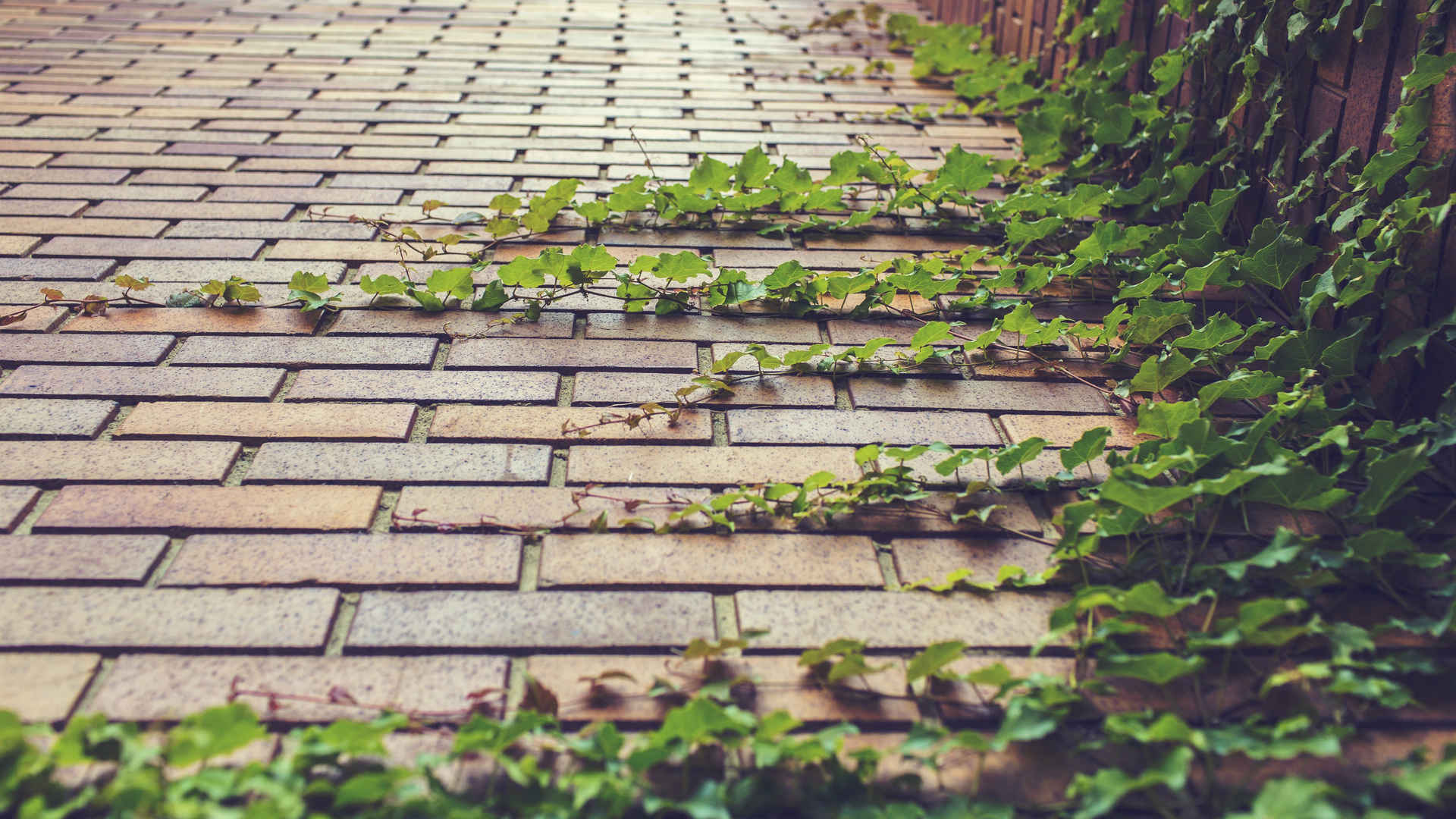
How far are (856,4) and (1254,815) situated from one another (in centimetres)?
406

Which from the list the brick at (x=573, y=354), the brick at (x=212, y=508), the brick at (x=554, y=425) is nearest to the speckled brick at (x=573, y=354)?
the brick at (x=573, y=354)

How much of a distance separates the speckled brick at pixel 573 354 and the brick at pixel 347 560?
46cm

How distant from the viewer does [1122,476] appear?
1332mm

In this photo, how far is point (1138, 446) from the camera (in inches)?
56.6

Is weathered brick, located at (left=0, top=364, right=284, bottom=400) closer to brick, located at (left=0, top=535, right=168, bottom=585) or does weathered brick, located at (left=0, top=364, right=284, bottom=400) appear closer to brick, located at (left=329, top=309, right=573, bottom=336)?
brick, located at (left=329, top=309, right=573, bottom=336)

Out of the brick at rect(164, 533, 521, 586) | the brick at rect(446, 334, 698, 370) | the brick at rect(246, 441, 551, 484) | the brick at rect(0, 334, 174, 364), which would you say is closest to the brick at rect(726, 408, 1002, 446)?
the brick at rect(446, 334, 698, 370)

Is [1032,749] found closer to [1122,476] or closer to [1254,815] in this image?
[1254,815]

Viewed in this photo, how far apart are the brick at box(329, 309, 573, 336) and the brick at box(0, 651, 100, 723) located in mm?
775

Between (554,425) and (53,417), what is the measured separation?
735mm

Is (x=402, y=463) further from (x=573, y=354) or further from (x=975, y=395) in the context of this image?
(x=975, y=395)

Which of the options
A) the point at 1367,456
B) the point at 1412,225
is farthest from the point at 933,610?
the point at 1412,225

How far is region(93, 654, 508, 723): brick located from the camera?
1083 mm

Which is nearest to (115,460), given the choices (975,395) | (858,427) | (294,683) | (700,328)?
(294,683)

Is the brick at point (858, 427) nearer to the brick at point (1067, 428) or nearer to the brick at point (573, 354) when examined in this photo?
the brick at point (1067, 428)
